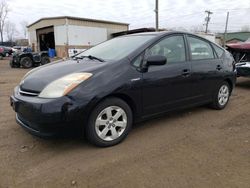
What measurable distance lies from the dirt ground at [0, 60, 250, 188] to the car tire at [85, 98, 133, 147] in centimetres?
12


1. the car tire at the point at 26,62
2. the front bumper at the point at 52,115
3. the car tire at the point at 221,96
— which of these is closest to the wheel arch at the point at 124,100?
the front bumper at the point at 52,115

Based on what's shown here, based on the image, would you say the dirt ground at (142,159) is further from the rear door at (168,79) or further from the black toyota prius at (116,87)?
the rear door at (168,79)

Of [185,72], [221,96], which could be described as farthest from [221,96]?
[185,72]

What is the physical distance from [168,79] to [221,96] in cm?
183

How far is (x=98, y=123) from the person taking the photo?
325cm

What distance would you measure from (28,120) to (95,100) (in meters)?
0.86

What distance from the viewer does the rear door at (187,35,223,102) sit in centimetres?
445

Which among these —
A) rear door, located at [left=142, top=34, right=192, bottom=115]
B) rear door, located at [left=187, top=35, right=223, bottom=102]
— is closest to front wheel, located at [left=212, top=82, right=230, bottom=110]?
rear door, located at [left=187, top=35, right=223, bottom=102]

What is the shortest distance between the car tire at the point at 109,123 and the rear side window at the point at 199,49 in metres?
1.77

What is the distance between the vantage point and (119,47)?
407 centimetres

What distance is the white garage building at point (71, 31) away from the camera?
28.1m

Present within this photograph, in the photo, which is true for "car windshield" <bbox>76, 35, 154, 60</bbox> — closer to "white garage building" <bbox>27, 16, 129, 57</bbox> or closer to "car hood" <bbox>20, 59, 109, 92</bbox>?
"car hood" <bbox>20, 59, 109, 92</bbox>

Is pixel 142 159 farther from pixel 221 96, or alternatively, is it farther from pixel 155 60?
pixel 221 96

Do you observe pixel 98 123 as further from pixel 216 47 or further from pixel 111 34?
pixel 111 34
